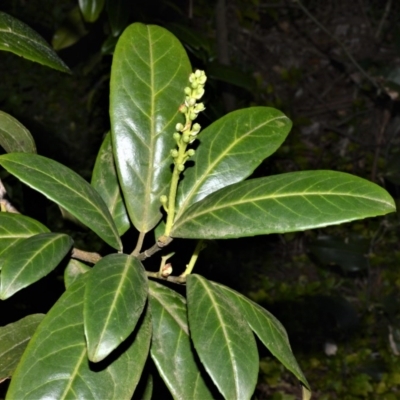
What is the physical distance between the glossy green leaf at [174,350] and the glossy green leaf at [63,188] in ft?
0.38

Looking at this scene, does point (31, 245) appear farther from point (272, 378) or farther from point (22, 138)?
point (272, 378)

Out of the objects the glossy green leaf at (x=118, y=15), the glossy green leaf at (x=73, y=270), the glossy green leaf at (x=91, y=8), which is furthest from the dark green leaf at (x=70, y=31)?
the glossy green leaf at (x=73, y=270)

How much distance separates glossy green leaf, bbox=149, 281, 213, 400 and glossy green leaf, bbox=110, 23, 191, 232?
0.12 m

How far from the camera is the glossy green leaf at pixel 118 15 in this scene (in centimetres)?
186

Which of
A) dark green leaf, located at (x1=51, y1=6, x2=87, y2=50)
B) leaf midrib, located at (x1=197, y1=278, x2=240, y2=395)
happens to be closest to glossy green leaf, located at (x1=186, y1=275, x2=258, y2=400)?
leaf midrib, located at (x1=197, y1=278, x2=240, y2=395)

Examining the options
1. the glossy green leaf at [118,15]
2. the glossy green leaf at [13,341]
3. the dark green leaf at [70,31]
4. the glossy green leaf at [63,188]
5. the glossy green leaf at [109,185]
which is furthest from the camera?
the dark green leaf at [70,31]

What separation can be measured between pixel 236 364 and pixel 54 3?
3697mm

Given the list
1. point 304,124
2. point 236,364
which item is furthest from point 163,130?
point 304,124

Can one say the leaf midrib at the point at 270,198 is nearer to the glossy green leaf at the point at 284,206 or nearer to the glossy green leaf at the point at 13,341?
the glossy green leaf at the point at 284,206

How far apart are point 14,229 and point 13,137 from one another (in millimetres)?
249

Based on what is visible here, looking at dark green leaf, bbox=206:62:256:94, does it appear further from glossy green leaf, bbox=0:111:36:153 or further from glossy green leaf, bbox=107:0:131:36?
glossy green leaf, bbox=0:111:36:153

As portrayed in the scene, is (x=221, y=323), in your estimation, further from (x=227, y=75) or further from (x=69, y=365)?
(x=227, y=75)

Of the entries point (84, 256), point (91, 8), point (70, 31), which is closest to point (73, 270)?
point (84, 256)

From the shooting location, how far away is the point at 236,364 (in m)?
0.79
